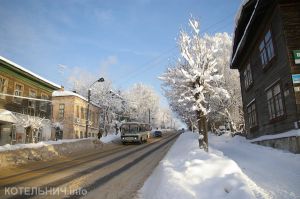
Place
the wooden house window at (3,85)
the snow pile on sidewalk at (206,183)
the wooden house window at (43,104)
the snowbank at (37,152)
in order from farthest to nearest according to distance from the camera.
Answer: the wooden house window at (43,104) < the wooden house window at (3,85) < the snowbank at (37,152) < the snow pile on sidewalk at (206,183)

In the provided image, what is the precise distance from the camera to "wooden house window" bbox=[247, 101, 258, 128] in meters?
22.9

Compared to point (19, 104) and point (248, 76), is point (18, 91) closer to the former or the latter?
point (19, 104)

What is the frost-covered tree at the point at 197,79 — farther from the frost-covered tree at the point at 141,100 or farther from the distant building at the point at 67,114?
the frost-covered tree at the point at 141,100

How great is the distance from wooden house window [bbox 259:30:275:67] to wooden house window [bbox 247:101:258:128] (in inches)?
197

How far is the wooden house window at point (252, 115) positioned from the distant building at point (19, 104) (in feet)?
56.5

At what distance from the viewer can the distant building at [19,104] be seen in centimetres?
2460

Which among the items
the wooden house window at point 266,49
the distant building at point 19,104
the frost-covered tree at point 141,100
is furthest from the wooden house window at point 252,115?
the frost-covered tree at point 141,100

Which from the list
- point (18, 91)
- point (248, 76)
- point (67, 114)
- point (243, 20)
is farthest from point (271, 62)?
point (67, 114)

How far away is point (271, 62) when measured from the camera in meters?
16.7

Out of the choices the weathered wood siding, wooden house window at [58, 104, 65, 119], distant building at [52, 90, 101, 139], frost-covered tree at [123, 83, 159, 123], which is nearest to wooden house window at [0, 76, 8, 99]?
distant building at [52, 90, 101, 139]

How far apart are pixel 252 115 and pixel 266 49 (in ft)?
25.1

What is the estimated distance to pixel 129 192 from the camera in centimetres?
893

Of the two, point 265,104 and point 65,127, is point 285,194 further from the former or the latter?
point 65,127

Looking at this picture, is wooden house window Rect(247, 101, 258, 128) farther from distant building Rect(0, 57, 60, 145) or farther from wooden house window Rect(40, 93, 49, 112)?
wooden house window Rect(40, 93, 49, 112)
